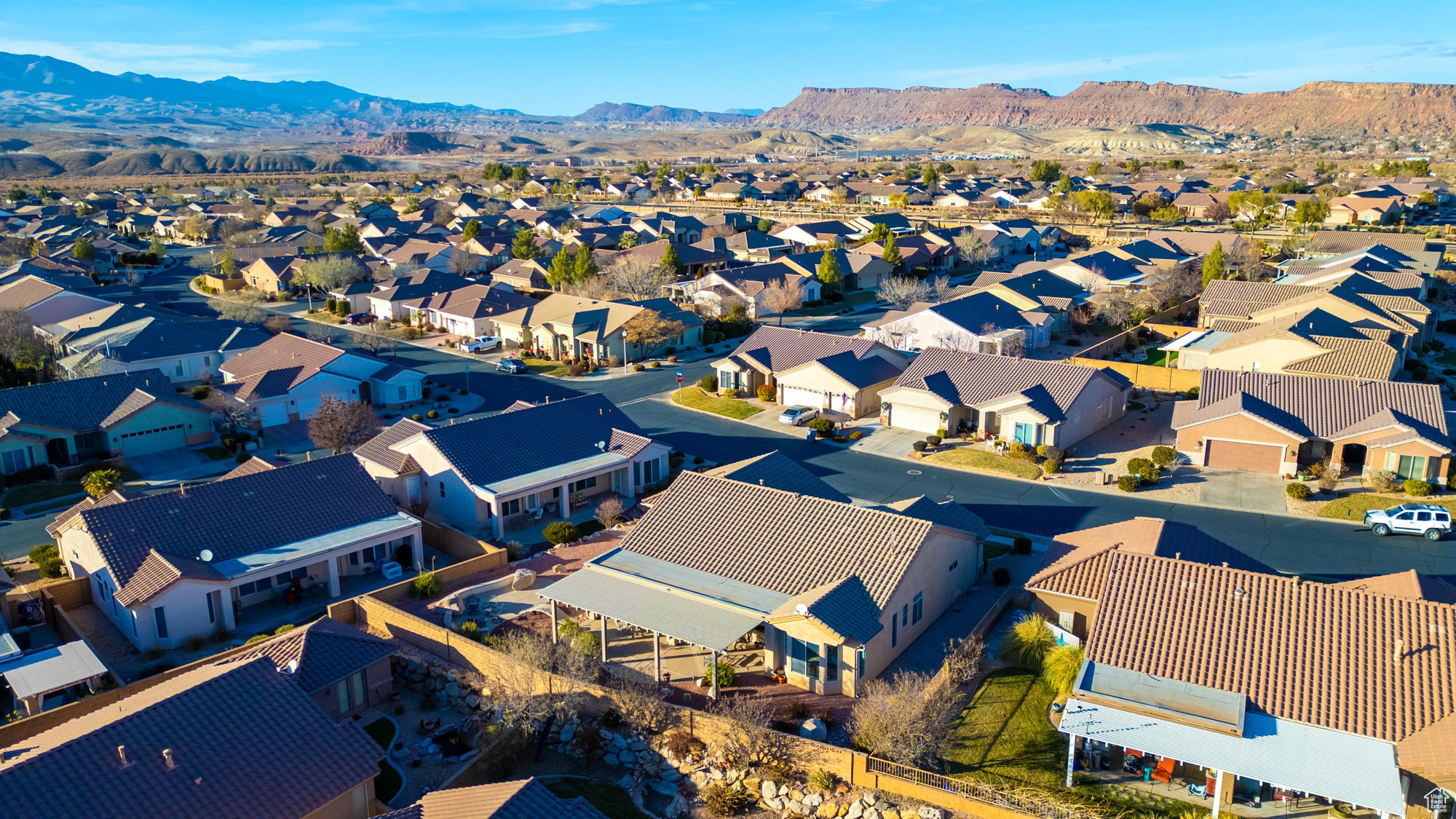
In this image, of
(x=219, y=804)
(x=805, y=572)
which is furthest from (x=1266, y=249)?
(x=219, y=804)

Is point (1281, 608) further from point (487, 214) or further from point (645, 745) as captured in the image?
point (487, 214)

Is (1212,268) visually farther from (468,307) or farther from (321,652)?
(321,652)

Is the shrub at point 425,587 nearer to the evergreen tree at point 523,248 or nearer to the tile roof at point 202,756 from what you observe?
the tile roof at point 202,756

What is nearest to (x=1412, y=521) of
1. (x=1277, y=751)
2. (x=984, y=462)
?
(x=984, y=462)

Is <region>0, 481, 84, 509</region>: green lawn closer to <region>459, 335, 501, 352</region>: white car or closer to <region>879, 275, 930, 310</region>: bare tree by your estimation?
<region>459, 335, 501, 352</region>: white car

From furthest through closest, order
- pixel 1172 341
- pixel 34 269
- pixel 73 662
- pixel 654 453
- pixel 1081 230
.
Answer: pixel 1081 230 < pixel 34 269 < pixel 1172 341 < pixel 654 453 < pixel 73 662

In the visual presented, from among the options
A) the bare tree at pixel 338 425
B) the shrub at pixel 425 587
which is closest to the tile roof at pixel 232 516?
the shrub at pixel 425 587

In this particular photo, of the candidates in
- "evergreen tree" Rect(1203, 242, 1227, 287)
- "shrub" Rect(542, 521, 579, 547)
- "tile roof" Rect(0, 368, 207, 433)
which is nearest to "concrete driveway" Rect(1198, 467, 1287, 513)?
"shrub" Rect(542, 521, 579, 547)
